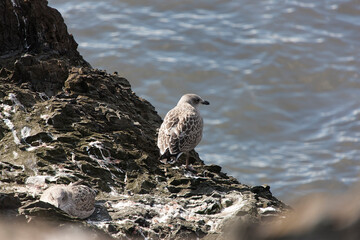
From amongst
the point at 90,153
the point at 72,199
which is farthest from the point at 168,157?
the point at 72,199

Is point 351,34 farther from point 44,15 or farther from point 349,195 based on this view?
point 349,195

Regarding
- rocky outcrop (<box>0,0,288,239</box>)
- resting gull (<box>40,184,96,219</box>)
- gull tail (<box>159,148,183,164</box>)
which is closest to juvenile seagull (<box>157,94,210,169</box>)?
gull tail (<box>159,148,183,164</box>)

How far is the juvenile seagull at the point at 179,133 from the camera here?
7344 mm

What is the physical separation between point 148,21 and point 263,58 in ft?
14.3

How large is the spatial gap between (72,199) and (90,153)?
56.7 inches

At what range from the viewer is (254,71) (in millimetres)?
18312

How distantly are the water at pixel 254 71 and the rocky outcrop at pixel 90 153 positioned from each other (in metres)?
7.35

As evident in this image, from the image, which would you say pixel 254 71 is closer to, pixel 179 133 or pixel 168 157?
pixel 179 133

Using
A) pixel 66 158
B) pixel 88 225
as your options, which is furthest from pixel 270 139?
pixel 88 225

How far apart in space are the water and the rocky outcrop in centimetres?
735

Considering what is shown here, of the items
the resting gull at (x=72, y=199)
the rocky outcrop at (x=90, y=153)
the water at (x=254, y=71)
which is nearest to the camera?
the resting gull at (x=72, y=199)

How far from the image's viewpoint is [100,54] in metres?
18.8

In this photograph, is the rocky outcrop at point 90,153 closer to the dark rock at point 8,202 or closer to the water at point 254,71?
the dark rock at point 8,202

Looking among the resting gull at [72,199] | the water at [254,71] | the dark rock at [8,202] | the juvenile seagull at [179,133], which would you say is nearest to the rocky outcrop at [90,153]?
the dark rock at [8,202]
